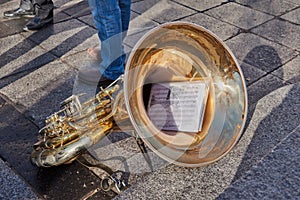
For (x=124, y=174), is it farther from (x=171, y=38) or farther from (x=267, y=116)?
(x=267, y=116)

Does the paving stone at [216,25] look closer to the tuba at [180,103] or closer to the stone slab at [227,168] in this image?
the stone slab at [227,168]

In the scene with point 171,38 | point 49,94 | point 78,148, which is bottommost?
point 49,94

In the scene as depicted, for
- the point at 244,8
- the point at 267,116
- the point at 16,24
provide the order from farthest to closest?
the point at 244,8, the point at 16,24, the point at 267,116

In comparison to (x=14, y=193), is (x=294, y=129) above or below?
below

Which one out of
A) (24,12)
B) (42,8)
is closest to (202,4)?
(42,8)

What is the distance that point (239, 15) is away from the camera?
13.5 ft

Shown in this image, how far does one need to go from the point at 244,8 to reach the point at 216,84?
2.22 meters

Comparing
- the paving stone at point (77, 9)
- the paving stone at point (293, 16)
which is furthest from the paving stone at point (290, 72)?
the paving stone at point (77, 9)

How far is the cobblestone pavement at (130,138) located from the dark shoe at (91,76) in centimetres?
8

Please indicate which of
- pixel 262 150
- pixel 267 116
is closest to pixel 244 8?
pixel 267 116

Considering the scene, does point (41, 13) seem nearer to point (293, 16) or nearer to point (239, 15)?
point (239, 15)

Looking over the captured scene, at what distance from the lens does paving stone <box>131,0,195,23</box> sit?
4020 mm

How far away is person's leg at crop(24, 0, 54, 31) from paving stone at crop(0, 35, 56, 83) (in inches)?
8.5

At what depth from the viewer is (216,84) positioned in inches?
90.3
